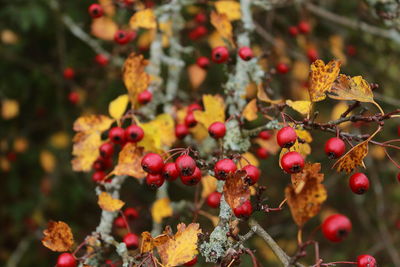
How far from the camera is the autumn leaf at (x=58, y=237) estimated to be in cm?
159

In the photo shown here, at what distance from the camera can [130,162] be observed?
69.4 inches

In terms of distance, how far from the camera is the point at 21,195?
165 inches

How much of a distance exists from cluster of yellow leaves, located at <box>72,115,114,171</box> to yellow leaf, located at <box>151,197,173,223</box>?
1.33 ft

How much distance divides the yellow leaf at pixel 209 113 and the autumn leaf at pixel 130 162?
311 millimetres

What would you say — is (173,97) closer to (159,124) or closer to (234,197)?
(159,124)

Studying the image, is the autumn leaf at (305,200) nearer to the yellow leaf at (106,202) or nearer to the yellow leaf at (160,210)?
the yellow leaf at (106,202)

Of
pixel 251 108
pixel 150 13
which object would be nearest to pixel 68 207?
pixel 150 13

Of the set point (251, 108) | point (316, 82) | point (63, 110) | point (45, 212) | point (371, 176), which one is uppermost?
point (316, 82)

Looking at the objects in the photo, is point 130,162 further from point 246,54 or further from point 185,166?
point 246,54

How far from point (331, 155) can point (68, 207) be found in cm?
283

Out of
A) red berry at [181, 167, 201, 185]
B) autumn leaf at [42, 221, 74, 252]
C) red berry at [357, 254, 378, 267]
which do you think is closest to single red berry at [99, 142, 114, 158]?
autumn leaf at [42, 221, 74, 252]

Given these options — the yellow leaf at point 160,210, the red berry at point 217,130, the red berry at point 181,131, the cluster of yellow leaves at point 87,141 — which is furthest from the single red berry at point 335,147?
the cluster of yellow leaves at point 87,141

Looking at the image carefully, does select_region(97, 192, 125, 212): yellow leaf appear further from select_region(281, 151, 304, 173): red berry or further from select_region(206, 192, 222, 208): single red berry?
select_region(281, 151, 304, 173): red berry

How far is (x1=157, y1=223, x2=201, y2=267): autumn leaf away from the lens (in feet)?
4.45
